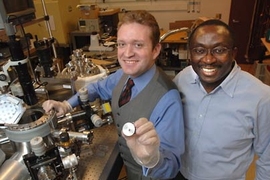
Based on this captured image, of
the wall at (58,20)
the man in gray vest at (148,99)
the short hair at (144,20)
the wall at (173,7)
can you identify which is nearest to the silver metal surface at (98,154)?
the man in gray vest at (148,99)

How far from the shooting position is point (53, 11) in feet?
10.1

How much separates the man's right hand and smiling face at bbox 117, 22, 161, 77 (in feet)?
1.30

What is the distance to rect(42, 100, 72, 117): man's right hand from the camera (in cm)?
104

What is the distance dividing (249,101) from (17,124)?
950 millimetres

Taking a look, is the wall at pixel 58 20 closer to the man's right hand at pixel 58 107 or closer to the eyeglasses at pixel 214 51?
the man's right hand at pixel 58 107

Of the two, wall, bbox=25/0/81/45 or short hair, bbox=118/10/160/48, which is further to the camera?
wall, bbox=25/0/81/45

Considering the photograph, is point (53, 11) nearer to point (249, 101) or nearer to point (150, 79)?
point (150, 79)

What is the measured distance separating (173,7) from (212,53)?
3643mm

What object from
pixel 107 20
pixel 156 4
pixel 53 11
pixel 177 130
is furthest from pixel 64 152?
pixel 156 4

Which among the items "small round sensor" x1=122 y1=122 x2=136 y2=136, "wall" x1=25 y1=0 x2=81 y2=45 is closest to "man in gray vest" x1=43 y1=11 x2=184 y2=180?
"small round sensor" x1=122 y1=122 x2=136 y2=136

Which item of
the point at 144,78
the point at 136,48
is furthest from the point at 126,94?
the point at 136,48

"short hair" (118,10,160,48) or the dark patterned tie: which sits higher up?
"short hair" (118,10,160,48)

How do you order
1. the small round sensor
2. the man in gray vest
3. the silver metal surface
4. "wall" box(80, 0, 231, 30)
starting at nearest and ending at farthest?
1. the small round sensor
2. the man in gray vest
3. the silver metal surface
4. "wall" box(80, 0, 231, 30)

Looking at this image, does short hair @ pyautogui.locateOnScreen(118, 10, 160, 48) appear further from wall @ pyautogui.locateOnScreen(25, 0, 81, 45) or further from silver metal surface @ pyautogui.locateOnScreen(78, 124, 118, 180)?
wall @ pyautogui.locateOnScreen(25, 0, 81, 45)
